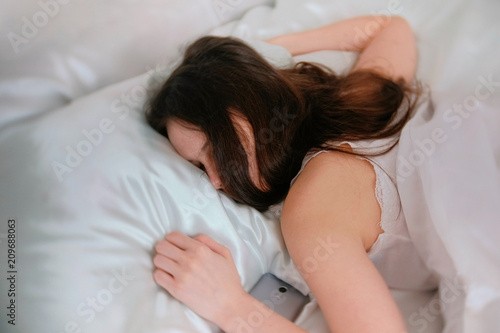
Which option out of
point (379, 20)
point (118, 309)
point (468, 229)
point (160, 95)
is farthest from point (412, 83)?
point (118, 309)

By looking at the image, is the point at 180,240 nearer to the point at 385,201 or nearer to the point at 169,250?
the point at 169,250

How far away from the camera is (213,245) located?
2.64 feet

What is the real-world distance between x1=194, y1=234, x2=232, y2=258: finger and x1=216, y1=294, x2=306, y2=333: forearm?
8 centimetres

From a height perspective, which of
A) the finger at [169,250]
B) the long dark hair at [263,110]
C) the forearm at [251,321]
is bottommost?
the forearm at [251,321]

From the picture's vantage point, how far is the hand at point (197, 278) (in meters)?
0.76

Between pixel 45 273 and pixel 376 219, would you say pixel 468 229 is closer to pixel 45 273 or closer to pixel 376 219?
pixel 376 219

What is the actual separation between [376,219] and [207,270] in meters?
0.30

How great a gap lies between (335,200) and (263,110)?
8.4 inches

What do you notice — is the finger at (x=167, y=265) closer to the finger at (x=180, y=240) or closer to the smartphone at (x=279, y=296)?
the finger at (x=180, y=240)

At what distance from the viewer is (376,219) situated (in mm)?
840

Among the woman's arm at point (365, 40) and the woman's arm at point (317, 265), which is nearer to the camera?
the woman's arm at point (317, 265)

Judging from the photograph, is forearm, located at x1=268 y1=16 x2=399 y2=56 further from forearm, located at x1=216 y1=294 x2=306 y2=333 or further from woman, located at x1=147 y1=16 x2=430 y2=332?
forearm, located at x1=216 y1=294 x2=306 y2=333

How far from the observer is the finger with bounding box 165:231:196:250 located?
79 cm

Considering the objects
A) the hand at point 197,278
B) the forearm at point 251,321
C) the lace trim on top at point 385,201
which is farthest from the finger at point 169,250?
the lace trim on top at point 385,201
